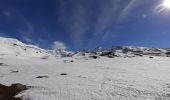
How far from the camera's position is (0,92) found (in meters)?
21.4

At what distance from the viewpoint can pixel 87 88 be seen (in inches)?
850

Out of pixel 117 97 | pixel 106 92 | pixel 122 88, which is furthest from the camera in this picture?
pixel 122 88

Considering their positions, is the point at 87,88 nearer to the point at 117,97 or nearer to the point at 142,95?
the point at 117,97

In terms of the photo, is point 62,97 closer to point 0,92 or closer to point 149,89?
point 0,92

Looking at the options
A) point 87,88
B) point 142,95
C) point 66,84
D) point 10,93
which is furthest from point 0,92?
point 142,95

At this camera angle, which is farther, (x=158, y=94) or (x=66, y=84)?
(x=66, y=84)

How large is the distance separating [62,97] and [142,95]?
7.89 metres

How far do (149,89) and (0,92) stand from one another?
16.6 meters

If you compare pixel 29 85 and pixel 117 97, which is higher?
pixel 29 85

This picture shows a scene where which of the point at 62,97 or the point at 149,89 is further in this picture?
the point at 149,89

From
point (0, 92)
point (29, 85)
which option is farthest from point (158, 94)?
point (0, 92)

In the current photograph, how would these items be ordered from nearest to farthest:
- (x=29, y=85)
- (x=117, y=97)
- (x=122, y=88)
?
1. (x=117, y=97)
2. (x=122, y=88)
3. (x=29, y=85)

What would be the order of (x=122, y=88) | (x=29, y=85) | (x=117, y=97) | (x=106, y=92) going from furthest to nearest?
(x=29, y=85) → (x=122, y=88) → (x=106, y=92) → (x=117, y=97)

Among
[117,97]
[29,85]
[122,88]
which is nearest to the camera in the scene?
[117,97]
